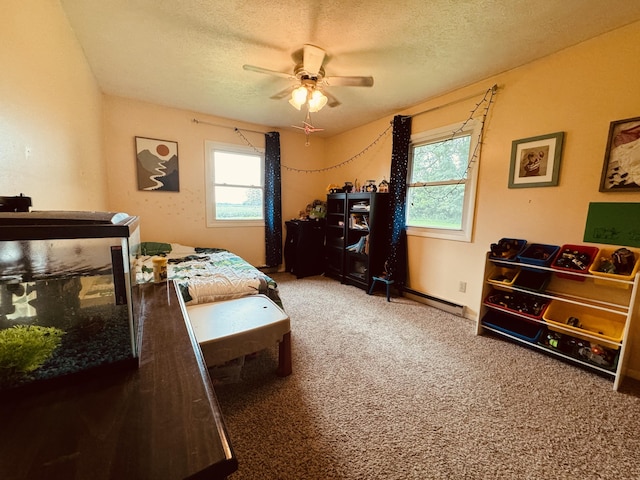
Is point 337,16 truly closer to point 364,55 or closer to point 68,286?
point 364,55

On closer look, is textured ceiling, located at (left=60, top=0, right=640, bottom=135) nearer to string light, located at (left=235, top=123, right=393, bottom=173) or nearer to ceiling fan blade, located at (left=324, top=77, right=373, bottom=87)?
ceiling fan blade, located at (left=324, top=77, right=373, bottom=87)

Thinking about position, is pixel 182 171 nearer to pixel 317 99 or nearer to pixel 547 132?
pixel 317 99

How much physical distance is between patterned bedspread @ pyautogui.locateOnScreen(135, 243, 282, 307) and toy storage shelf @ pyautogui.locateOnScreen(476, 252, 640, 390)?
203 centimetres

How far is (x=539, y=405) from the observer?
1557mm

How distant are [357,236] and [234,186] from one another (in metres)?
2.12

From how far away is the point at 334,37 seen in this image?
195 centimetres

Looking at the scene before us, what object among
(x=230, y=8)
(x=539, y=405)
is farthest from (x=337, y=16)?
(x=539, y=405)

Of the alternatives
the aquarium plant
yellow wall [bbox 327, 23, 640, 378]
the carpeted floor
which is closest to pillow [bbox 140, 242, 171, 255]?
the carpeted floor

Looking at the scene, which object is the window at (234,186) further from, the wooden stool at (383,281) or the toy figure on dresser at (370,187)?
the wooden stool at (383,281)

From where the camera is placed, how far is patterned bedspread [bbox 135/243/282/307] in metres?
1.93

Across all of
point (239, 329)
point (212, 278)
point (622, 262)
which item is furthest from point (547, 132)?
point (212, 278)

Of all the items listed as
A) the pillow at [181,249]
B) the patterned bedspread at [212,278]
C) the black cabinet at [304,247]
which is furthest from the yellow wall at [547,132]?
the pillow at [181,249]

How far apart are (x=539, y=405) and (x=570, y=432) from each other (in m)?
0.18

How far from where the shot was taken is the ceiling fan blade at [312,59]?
2.04 metres
